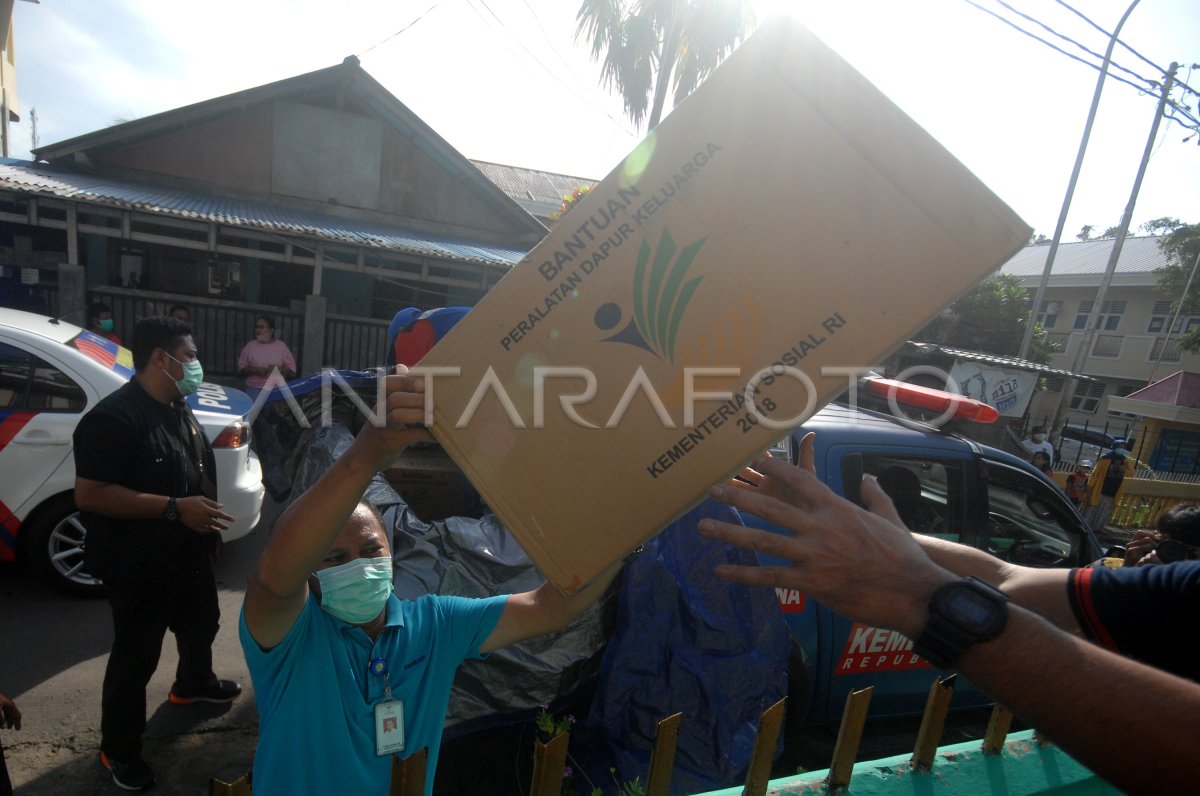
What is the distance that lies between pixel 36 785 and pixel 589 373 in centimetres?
323

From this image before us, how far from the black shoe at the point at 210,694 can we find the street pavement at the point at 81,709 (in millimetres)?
33

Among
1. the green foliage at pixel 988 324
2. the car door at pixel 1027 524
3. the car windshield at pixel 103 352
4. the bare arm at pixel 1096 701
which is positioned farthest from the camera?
the green foliage at pixel 988 324

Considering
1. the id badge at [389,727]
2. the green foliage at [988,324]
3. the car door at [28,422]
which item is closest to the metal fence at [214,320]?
the car door at [28,422]

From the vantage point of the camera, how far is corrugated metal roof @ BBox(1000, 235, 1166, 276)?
83.3 feet

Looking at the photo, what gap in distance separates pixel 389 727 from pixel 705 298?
1.20 metres

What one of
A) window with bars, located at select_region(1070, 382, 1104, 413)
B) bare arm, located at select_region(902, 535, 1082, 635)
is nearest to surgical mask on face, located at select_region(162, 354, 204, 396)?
bare arm, located at select_region(902, 535, 1082, 635)

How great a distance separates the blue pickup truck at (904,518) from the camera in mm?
2869

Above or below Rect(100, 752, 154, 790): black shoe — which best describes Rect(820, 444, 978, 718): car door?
above

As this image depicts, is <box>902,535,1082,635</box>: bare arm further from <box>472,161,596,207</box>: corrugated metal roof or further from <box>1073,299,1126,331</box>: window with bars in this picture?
<box>1073,299,1126,331</box>: window with bars

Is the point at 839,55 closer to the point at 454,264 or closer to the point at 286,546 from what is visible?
the point at 286,546

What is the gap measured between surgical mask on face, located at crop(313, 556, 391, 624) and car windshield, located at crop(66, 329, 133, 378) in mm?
3714

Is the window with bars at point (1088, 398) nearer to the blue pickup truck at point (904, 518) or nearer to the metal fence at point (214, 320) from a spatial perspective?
the blue pickup truck at point (904, 518)

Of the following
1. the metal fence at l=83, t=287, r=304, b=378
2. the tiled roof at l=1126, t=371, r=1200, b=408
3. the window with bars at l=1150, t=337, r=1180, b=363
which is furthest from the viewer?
the window with bars at l=1150, t=337, r=1180, b=363

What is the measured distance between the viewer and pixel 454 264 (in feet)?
37.1
